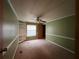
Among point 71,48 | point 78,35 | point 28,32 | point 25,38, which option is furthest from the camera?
point 28,32

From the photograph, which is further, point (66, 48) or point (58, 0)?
point (66, 48)

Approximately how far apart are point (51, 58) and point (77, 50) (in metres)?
2.74

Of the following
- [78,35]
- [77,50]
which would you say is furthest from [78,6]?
[77,50]

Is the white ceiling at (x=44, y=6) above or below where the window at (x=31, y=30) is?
above

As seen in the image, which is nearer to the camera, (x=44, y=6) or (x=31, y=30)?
(x=44, y=6)

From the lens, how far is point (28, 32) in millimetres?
8695

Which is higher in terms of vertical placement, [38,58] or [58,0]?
[58,0]

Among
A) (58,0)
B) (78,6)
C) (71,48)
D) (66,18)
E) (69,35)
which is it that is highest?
(58,0)

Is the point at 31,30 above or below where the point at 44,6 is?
below

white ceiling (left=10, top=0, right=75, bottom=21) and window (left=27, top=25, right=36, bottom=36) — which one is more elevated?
white ceiling (left=10, top=0, right=75, bottom=21)

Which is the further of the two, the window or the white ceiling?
the window

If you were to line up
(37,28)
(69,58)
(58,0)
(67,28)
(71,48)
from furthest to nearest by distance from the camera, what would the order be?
1. (37,28)
2. (67,28)
3. (71,48)
4. (69,58)
5. (58,0)

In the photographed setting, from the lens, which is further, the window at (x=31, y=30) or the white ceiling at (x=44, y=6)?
the window at (x=31, y=30)

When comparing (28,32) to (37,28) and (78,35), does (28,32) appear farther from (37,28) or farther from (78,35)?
(78,35)
